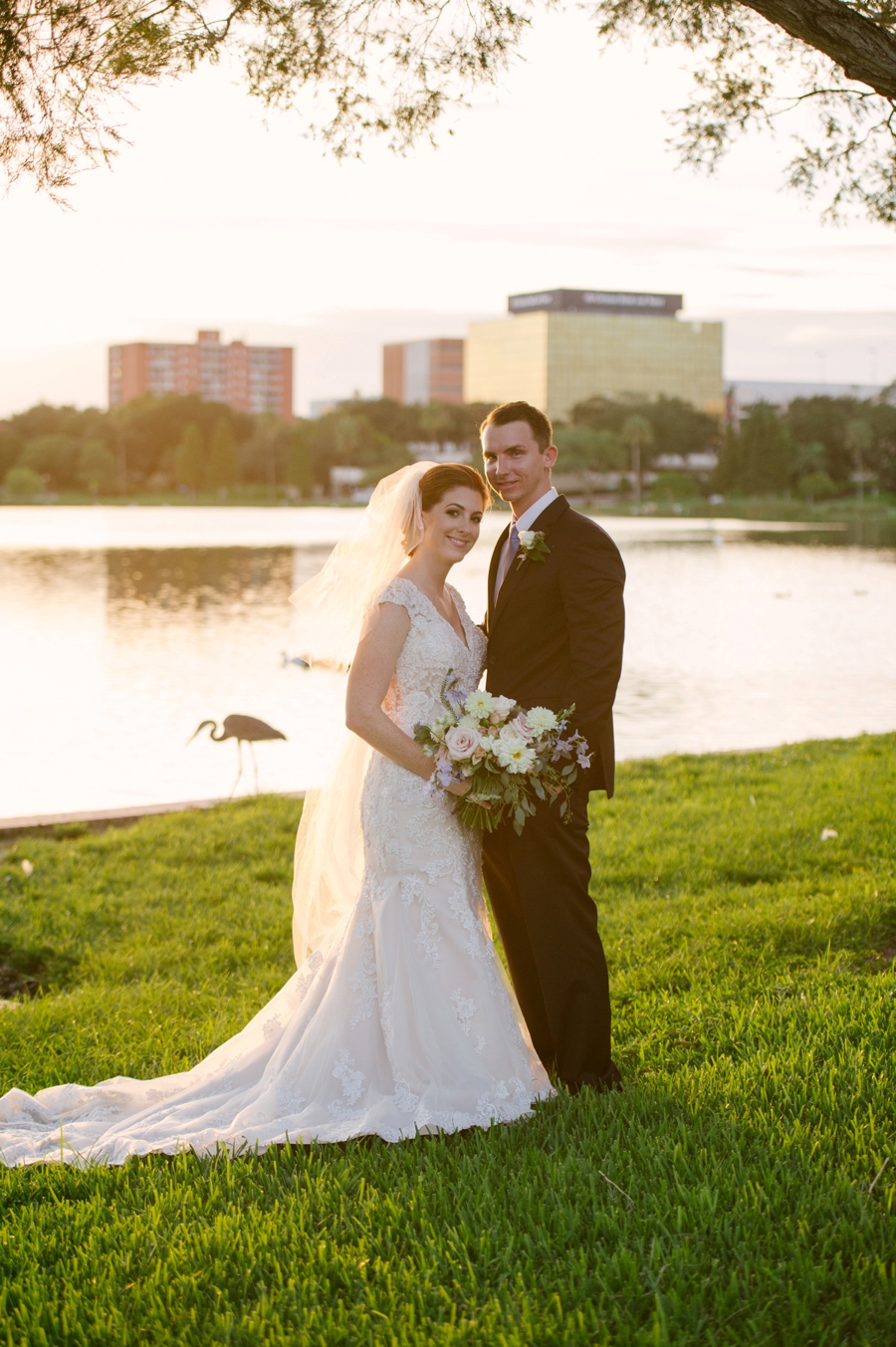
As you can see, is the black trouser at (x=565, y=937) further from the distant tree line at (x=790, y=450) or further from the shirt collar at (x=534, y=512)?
the distant tree line at (x=790, y=450)

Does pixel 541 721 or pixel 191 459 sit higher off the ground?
pixel 191 459

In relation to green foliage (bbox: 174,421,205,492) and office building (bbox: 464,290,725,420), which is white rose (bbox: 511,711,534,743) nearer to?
green foliage (bbox: 174,421,205,492)

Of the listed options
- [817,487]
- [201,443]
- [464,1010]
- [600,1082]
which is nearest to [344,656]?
[464,1010]

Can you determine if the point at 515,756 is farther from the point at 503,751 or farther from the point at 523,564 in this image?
the point at 523,564

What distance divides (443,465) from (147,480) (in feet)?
371

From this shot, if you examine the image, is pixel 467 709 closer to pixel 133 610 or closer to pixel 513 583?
pixel 513 583

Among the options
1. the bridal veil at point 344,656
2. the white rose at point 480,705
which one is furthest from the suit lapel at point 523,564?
the white rose at point 480,705

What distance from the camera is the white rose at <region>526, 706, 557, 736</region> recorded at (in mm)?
3350

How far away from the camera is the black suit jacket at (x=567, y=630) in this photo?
3559 millimetres

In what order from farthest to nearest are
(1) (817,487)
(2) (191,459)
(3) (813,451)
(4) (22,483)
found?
(2) (191,459) → (4) (22,483) → (3) (813,451) → (1) (817,487)

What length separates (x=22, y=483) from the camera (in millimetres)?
94562

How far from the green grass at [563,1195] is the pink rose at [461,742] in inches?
38.5

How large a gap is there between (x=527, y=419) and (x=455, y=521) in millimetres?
376

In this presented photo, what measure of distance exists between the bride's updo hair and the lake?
7.65 feet
